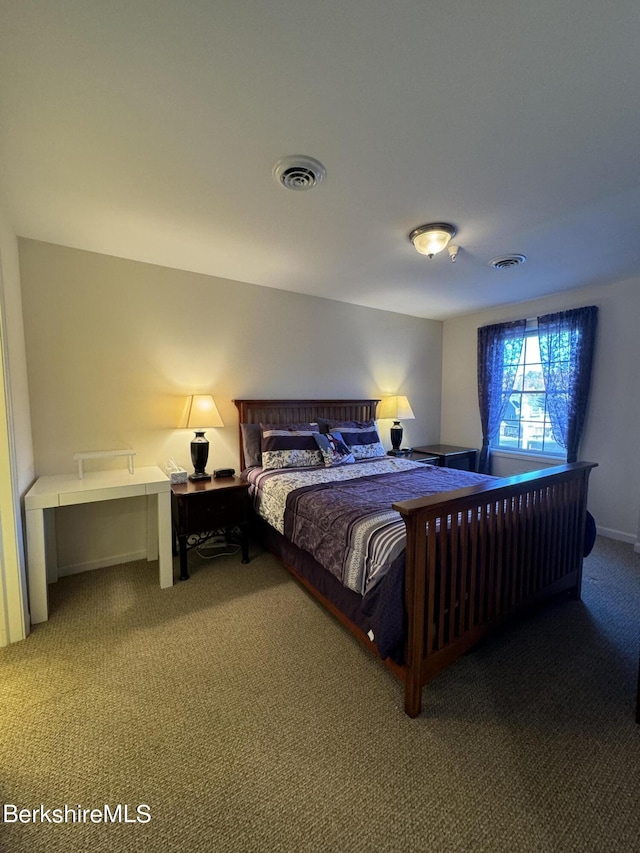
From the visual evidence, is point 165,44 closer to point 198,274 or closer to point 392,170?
point 392,170

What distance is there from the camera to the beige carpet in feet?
3.65

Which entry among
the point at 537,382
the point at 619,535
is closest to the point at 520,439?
the point at 537,382

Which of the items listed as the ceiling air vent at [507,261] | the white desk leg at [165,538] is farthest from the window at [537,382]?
the white desk leg at [165,538]

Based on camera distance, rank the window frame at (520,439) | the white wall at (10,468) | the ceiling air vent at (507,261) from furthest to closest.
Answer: the window frame at (520,439), the ceiling air vent at (507,261), the white wall at (10,468)

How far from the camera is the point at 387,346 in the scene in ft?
14.6

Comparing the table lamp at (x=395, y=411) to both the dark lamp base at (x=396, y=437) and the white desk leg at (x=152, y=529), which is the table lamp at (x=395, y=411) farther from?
the white desk leg at (x=152, y=529)

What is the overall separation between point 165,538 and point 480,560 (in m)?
2.06

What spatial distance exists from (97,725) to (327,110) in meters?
2.68

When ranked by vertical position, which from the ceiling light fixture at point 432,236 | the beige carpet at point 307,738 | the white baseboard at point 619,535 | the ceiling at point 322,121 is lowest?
the beige carpet at point 307,738

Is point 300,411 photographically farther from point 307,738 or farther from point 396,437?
point 307,738

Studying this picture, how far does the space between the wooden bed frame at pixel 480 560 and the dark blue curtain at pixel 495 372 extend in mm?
2126

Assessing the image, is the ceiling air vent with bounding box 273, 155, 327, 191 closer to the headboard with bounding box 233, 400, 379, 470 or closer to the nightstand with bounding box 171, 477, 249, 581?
the headboard with bounding box 233, 400, 379, 470

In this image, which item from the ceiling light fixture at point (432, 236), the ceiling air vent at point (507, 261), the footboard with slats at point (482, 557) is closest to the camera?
the footboard with slats at point (482, 557)

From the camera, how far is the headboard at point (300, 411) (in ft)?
11.2
